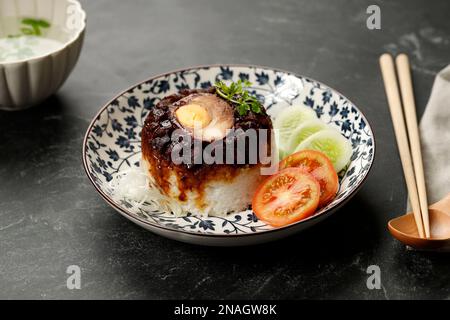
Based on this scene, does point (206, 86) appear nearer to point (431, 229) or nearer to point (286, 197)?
point (286, 197)

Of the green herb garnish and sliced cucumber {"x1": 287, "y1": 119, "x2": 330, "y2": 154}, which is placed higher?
the green herb garnish

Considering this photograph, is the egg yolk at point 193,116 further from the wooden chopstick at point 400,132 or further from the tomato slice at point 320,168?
the wooden chopstick at point 400,132

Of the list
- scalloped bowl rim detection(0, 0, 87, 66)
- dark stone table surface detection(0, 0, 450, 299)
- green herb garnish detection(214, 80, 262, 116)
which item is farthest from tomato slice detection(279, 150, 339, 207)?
scalloped bowl rim detection(0, 0, 87, 66)

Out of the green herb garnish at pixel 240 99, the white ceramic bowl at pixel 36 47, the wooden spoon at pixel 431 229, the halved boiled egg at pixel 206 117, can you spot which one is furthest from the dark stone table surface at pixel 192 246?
the green herb garnish at pixel 240 99

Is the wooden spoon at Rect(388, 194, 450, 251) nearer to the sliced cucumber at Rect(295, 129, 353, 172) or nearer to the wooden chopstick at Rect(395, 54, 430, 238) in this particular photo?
the wooden chopstick at Rect(395, 54, 430, 238)

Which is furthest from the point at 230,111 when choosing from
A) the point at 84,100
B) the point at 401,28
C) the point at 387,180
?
the point at 401,28

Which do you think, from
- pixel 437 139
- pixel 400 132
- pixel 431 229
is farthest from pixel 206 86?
pixel 431 229
